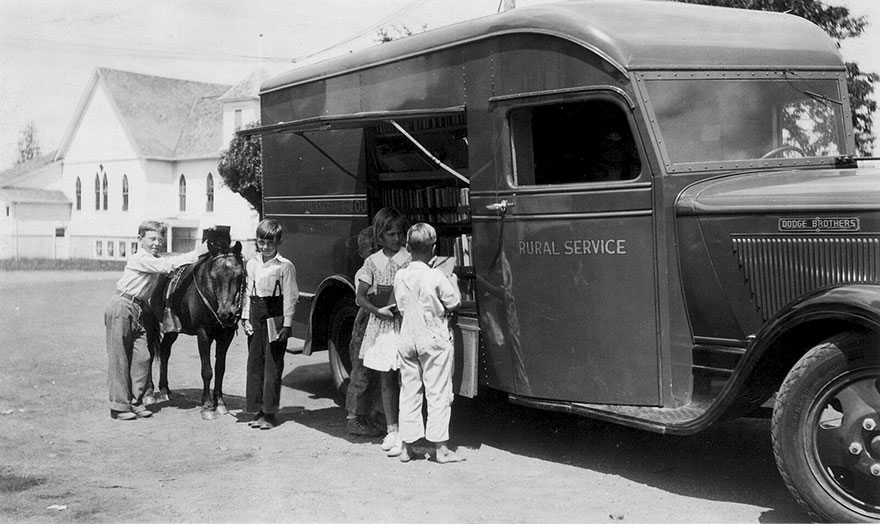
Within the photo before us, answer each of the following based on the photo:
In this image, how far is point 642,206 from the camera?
5.47 m

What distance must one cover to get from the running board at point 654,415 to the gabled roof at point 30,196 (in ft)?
141

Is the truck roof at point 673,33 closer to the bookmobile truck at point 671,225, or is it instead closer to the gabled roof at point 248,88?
the bookmobile truck at point 671,225

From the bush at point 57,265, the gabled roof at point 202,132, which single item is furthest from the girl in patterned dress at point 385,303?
the gabled roof at point 202,132

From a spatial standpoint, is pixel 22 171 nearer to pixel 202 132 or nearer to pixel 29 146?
pixel 202 132

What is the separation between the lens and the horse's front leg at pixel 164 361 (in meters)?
8.66

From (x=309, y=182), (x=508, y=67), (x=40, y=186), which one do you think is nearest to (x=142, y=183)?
(x=40, y=186)

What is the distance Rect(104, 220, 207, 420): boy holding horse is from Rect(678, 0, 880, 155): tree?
21.0ft

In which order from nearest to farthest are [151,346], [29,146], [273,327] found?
1. [273,327]
2. [151,346]
3. [29,146]

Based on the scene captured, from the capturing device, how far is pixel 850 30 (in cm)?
1166

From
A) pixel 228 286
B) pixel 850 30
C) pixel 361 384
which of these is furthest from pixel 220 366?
pixel 850 30

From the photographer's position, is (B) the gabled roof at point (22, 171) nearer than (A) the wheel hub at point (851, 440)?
No

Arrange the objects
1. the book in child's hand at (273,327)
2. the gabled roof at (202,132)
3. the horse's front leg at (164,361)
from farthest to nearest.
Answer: the gabled roof at (202,132) < the horse's front leg at (164,361) < the book in child's hand at (273,327)

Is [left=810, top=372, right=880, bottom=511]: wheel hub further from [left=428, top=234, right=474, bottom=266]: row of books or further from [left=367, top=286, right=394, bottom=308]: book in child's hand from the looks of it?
[left=428, top=234, right=474, bottom=266]: row of books

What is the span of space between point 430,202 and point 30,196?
40.7m
